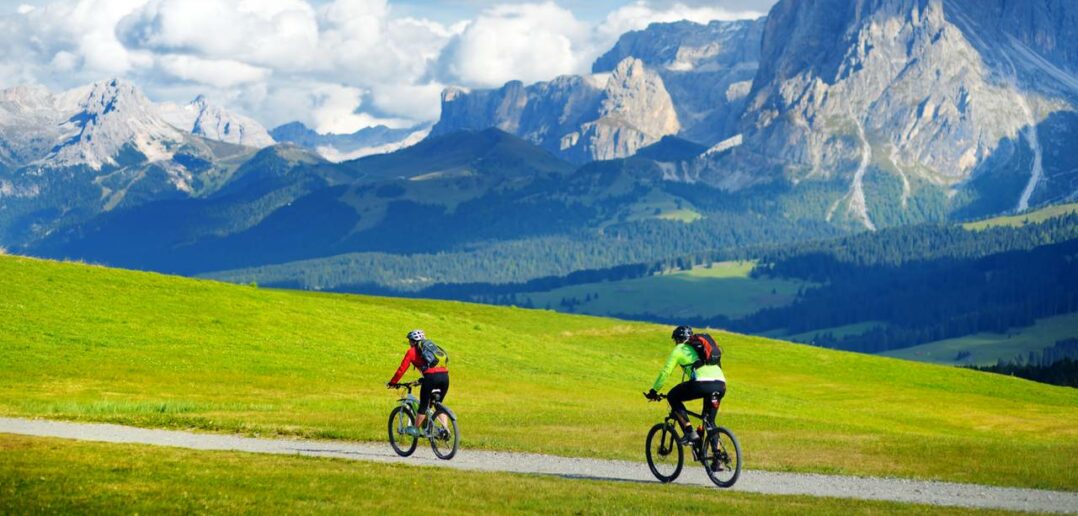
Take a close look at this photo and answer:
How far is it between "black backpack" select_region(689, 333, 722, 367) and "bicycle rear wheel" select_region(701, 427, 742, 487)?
76.2 inches

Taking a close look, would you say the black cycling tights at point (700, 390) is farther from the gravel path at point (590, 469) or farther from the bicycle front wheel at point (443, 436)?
the bicycle front wheel at point (443, 436)

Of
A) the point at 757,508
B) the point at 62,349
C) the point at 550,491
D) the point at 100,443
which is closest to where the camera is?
the point at 757,508

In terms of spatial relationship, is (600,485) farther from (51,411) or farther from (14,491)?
(51,411)

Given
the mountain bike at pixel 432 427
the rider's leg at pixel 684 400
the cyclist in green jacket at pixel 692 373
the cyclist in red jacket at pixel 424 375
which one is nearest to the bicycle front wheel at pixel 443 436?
the mountain bike at pixel 432 427

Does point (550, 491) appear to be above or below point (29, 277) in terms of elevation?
below

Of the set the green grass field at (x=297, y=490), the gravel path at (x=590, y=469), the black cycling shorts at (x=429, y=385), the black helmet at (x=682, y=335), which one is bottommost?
the green grass field at (x=297, y=490)

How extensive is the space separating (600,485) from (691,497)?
9.90 feet

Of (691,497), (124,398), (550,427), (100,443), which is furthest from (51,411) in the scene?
(691,497)

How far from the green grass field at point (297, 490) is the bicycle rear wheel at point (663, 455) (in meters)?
1.36

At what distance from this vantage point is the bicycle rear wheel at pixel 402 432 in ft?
135

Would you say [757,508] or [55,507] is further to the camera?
[757,508]

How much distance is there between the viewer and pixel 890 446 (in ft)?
154

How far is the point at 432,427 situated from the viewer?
40125 mm

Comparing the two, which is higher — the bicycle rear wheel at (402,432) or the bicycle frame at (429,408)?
the bicycle frame at (429,408)
